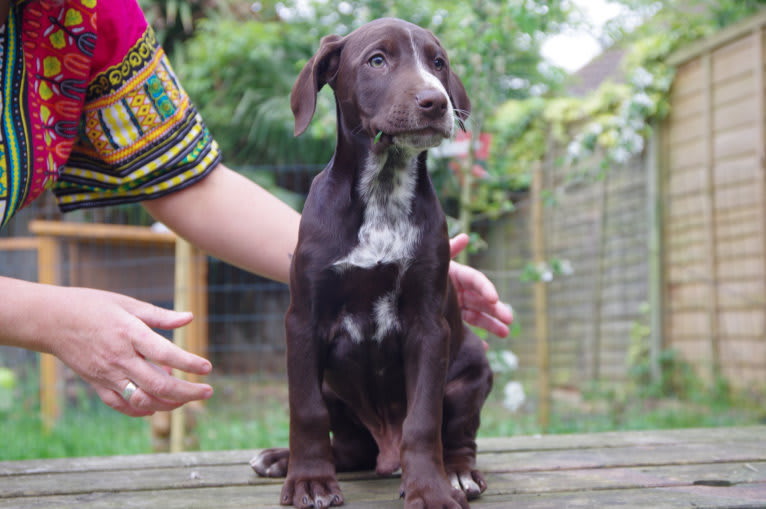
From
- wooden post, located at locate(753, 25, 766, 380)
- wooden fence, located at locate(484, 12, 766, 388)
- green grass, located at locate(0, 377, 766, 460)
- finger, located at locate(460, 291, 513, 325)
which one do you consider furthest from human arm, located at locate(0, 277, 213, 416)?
wooden post, located at locate(753, 25, 766, 380)

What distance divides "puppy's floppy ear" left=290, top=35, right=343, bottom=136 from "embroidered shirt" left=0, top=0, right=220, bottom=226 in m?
0.42

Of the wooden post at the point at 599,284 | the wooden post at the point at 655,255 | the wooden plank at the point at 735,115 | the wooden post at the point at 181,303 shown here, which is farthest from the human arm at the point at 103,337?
the wooden post at the point at 655,255

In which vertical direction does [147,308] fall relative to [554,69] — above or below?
below

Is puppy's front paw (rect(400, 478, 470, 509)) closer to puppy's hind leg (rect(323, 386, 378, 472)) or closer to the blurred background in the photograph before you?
puppy's hind leg (rect(323, 386, 378, 472))

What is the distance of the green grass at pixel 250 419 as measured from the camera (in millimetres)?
4059

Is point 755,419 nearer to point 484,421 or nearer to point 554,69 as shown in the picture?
point 484,421

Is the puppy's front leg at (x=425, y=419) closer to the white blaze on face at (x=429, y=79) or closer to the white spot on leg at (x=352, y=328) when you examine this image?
the white spot on leg at (x=352, y=328)

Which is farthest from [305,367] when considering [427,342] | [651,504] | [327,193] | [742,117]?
[742,117]

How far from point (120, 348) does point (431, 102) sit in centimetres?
75

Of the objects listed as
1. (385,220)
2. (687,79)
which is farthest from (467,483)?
(687,79)

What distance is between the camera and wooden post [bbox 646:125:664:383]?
5.98 m

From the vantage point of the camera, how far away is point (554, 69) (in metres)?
5.82

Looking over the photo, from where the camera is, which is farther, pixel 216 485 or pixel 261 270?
pixel 261 270

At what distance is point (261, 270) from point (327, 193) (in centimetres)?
47
